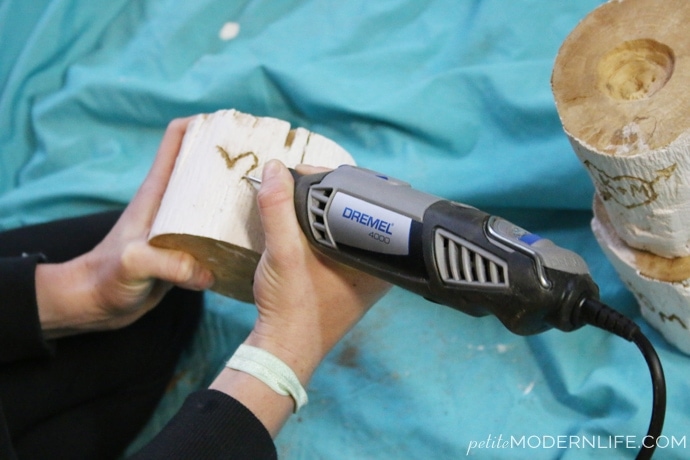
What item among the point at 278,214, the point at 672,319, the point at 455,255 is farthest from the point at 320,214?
the point at 672,319

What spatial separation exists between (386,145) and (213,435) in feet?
2.14

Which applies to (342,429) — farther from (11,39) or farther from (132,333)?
(11,39)

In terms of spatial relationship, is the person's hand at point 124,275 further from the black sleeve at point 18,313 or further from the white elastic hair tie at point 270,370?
the white elastic hair tie at point 270,370

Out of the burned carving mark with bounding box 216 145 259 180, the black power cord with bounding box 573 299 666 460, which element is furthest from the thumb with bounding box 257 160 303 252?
the black power cord with bounding box 573 299 666 460

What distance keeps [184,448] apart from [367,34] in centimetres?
89

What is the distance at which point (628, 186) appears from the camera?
2.37 feet

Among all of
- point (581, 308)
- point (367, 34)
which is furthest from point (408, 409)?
point (367, 34)

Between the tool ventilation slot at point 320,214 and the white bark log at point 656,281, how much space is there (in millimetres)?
386

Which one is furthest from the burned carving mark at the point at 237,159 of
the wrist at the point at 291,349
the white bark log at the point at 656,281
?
the white bark log at the point at 656,281

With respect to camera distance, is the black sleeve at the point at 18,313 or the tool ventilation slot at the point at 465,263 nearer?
the tool ventilation slot at the point at 465,263

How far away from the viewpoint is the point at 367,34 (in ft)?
4.30

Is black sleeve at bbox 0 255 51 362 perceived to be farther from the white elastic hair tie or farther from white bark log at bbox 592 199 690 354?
white bark log at bbox 592 199 690 354

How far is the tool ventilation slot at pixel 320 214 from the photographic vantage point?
0.72 metres

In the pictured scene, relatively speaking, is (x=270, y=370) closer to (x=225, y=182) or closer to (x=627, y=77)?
(x=225, y=182)
